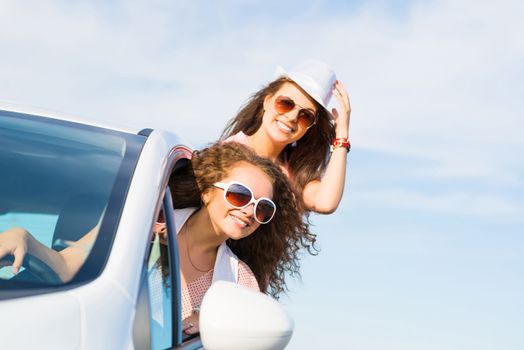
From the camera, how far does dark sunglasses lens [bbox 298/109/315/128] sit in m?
6.68

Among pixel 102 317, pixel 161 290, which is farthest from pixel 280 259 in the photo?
pixel 102 317

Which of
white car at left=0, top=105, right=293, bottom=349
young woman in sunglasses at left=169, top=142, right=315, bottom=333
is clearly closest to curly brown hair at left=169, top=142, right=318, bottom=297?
young woman in sunglasses at left=169, top=142, right=315, bottom=333

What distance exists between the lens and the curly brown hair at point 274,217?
423cm

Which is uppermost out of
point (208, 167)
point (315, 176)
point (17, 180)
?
point (315, 176)

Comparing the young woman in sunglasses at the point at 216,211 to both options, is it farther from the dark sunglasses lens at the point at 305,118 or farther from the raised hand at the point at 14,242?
the dark sunglasses lens at the point at 305,118

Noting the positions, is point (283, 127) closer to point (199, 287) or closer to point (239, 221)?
point (239, 221)

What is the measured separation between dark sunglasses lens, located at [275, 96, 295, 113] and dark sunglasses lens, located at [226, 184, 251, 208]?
2.45 meters

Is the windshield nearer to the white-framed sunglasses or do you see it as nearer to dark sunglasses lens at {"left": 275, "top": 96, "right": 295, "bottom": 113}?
the white-framed sunglasses

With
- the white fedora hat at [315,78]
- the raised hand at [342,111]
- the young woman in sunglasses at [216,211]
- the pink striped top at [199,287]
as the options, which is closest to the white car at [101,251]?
the pink striped top at [199,287]

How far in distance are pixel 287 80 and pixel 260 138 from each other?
0.63m

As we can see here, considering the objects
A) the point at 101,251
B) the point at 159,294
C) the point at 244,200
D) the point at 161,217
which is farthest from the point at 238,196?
the point at 101,251

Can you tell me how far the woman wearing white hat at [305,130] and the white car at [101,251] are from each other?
3203mm

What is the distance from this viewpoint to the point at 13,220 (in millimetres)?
2836

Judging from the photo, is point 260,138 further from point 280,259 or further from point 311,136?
point 280,259
